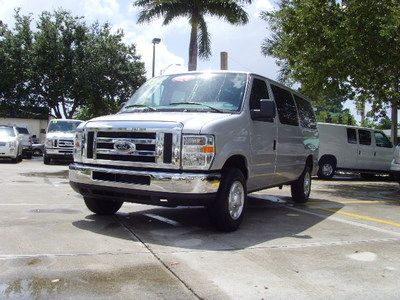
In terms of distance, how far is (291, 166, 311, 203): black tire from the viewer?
9516 mm

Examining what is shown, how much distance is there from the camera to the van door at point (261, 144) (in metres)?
6.91

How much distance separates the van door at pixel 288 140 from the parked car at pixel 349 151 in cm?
817

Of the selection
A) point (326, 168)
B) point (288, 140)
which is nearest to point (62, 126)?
point (326, 168)

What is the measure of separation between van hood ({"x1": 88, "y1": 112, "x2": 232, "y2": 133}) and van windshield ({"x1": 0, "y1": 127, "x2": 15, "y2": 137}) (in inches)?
587

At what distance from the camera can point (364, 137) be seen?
694 inches

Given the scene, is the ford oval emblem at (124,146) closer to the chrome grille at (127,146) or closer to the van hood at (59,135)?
the chrome grille at (127,146)

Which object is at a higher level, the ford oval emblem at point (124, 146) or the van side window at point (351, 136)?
the van side window at point (351, 136)

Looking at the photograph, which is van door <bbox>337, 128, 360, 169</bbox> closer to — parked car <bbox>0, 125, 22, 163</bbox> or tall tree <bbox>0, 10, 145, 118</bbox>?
parked car <bbox>0, 125, 22, 163</bbox>

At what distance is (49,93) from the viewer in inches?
1383

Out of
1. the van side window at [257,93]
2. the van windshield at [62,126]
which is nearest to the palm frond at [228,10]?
the van windshield at [62,126]

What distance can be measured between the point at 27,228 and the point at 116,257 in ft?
5.92

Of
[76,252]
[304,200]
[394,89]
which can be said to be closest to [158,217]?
[76,252]

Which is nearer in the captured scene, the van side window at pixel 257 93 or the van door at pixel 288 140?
the van side window at pixel 257 93

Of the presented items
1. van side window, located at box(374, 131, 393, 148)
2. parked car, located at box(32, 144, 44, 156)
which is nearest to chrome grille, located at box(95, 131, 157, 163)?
van side window, located at box(374, 131, 393, 148)
